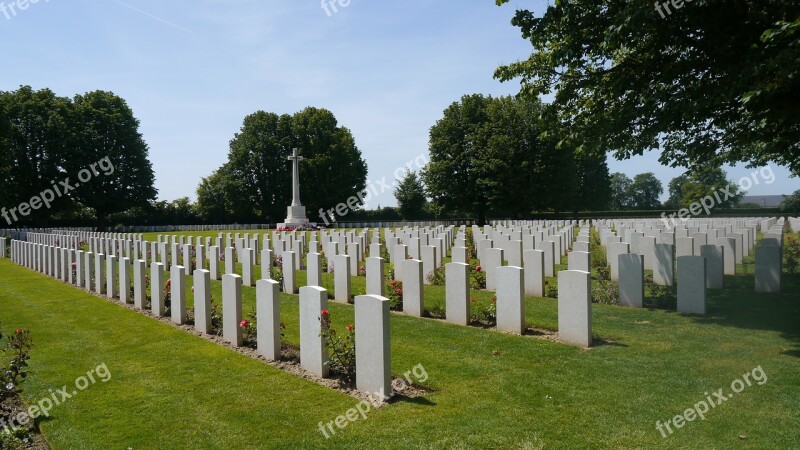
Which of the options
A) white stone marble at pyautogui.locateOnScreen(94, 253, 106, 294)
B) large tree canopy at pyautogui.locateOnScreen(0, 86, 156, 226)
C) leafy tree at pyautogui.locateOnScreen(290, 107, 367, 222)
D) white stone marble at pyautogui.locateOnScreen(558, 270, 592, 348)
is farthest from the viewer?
leafy tree at pyautogui.locateOnScreen(290, 107, 367, 222)

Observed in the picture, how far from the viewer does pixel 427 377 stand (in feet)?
20.4

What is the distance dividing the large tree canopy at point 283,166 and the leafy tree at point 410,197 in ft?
22.9

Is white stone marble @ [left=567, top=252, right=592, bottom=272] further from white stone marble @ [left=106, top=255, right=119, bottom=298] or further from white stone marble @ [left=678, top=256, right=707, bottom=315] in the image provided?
white stone marble @ [left=106, top=255, right=119, bottom=298]

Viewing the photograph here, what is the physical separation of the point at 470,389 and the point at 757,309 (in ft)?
22.2

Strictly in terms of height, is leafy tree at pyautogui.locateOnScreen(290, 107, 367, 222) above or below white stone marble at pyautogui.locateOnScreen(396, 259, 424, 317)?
above

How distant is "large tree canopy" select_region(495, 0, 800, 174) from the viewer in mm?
7086

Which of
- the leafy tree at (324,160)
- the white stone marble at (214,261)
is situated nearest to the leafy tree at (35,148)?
the leafy tree at (324,160)

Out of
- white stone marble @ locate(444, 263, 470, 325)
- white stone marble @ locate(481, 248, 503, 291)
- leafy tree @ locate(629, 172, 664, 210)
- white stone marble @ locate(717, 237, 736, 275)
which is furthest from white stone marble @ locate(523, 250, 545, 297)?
leafy tree @ locate(629, 172, 664, 210)

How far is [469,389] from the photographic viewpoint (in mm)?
5785

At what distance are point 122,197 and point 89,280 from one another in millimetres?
41138

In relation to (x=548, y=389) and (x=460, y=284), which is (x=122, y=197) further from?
(x=548, y=389)

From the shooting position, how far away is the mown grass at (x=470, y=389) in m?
4.68

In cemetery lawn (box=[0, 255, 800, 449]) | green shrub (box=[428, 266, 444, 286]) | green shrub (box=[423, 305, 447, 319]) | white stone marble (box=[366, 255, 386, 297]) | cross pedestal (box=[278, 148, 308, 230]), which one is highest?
cross pedestal (box=[278, 148, 308, 230])

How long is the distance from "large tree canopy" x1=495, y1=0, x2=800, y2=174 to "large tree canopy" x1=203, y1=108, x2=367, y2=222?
147 feet
